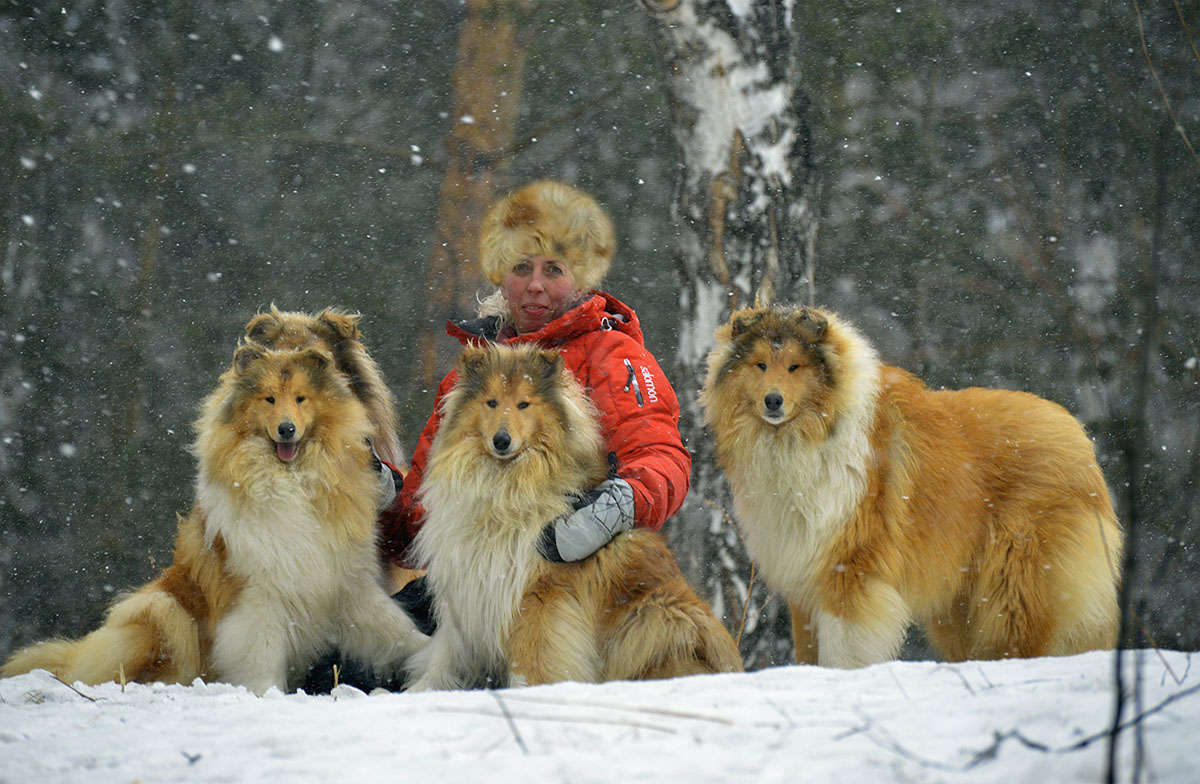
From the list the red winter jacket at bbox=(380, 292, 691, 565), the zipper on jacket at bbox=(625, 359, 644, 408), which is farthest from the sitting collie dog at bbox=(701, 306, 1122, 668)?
the zipper on jacket at bbox=(625, 359, 644, 408)

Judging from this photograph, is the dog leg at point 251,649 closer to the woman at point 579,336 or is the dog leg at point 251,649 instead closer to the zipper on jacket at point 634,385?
the woman at point 579,336

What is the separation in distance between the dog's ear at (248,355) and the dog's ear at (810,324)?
2.29 metres


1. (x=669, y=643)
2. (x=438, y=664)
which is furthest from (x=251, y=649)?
(x=669, y=643)

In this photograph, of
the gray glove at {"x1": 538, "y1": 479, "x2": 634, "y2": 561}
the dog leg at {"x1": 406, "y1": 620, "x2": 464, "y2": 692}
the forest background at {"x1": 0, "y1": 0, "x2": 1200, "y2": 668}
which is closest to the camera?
the gray glove at {"x1": 538, "y1": 479, "x2": 634, "y2": 561}

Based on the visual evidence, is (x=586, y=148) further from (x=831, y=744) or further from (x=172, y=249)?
(x=831, y=744)

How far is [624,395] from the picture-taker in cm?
396

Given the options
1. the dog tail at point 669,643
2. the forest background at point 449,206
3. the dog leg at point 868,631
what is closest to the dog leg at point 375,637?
the dog tail at point 669,643

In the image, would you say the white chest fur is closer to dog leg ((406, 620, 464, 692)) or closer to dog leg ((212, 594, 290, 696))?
dog leg ((406, 620, 464, 692))

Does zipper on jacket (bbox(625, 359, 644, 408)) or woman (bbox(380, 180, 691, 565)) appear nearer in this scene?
woman (bbox(380, 180, 691, 565))

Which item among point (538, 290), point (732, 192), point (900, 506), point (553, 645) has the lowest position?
point (553, 645)

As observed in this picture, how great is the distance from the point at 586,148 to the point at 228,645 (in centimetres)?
741

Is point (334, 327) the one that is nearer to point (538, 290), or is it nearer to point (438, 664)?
point (538, 290)

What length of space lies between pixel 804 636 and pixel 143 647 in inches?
109

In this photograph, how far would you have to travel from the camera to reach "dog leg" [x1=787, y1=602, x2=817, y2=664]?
4.25m
